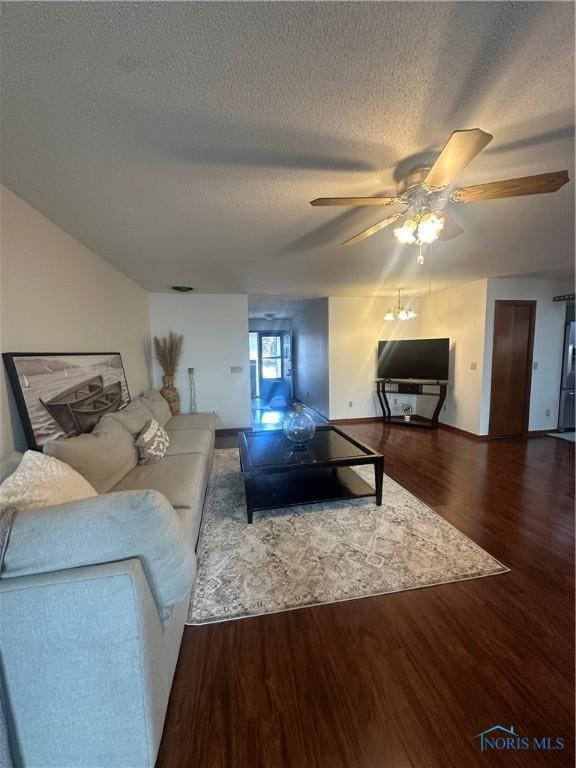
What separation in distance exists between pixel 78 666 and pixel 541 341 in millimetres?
5941

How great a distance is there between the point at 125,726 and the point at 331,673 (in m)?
0.79

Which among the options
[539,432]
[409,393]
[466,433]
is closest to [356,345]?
[409,393]

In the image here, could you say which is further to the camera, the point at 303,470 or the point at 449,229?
the point at 303,470

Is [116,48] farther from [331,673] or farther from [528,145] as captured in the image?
[331,673]

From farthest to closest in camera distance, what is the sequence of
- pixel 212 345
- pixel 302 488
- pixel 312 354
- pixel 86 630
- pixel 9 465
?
pixel 312 354
pixel 212 345
pixel 302 488
pixel 9 465
pixel 86 630

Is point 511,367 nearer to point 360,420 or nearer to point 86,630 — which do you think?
point 360,420

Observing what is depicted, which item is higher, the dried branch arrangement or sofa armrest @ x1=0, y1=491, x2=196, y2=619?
the dried branch arrangement

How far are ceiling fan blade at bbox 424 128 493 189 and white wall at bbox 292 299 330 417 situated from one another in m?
4.23

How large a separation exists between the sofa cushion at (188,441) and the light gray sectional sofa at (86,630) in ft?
5.56

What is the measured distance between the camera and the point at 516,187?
1341 millimetres

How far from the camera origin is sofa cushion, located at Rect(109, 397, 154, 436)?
2.46 meters

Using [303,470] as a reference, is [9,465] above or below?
above

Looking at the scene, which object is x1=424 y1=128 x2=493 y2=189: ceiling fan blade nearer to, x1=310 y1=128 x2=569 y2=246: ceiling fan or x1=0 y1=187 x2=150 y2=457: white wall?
x1=310 y1=128 x2=569 y2=246: ceiling fan

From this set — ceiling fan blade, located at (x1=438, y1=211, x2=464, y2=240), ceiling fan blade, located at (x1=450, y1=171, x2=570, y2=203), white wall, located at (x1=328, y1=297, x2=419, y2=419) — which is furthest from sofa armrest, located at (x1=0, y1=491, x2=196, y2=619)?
white wall, located at (x1=328, y1=297, x2=419, y2=419)
